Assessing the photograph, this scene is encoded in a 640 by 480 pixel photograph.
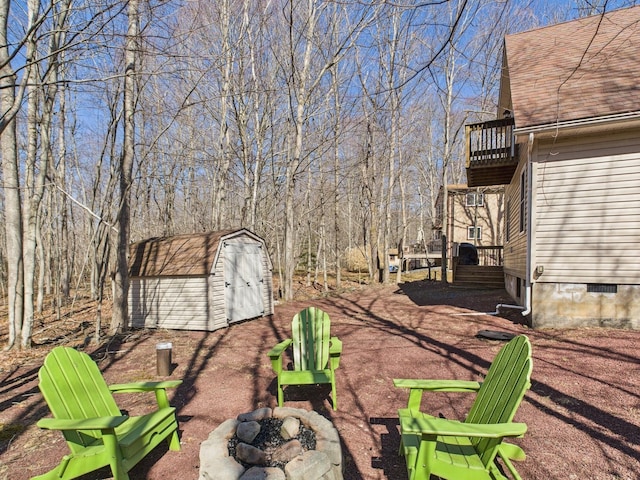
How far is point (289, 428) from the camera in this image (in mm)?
2738

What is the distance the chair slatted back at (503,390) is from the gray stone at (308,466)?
1.00 metres

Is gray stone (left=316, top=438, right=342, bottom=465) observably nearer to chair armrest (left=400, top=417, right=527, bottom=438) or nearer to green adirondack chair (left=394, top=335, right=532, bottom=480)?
green adirondack chair (left=394, top=335, right=532, bottom=480)

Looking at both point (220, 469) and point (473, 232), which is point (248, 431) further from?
point (473, 232)

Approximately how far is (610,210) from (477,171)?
387cm

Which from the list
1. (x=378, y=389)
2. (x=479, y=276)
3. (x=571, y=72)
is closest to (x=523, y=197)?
(x=571, y=72)

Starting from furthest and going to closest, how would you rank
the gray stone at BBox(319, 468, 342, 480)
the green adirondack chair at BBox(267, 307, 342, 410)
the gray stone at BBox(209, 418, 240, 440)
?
the green adirondack chair at BBox(267, 307, 342, 410)
the gray stone at BBox(209, 418, 240, 440)
the gray stone at BBox(319, 468, 342, 480)

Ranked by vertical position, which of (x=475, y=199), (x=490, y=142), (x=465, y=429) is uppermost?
(x=475, y=199)

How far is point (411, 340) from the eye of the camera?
6.30 meters

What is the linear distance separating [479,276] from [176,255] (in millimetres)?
10628

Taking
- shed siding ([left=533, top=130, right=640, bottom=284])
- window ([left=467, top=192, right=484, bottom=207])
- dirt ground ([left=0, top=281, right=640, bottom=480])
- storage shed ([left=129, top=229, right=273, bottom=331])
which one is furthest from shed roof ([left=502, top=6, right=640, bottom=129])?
window ([left=467, top=192, right=484, bottom=207])

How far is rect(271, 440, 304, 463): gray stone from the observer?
240cm

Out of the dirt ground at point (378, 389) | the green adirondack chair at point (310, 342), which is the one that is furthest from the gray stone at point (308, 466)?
the green adirondack chair at point (310, 342)

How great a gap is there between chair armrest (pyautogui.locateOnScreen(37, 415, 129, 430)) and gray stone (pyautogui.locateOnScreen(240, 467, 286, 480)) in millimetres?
860

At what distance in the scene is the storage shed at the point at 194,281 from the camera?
313 inches
